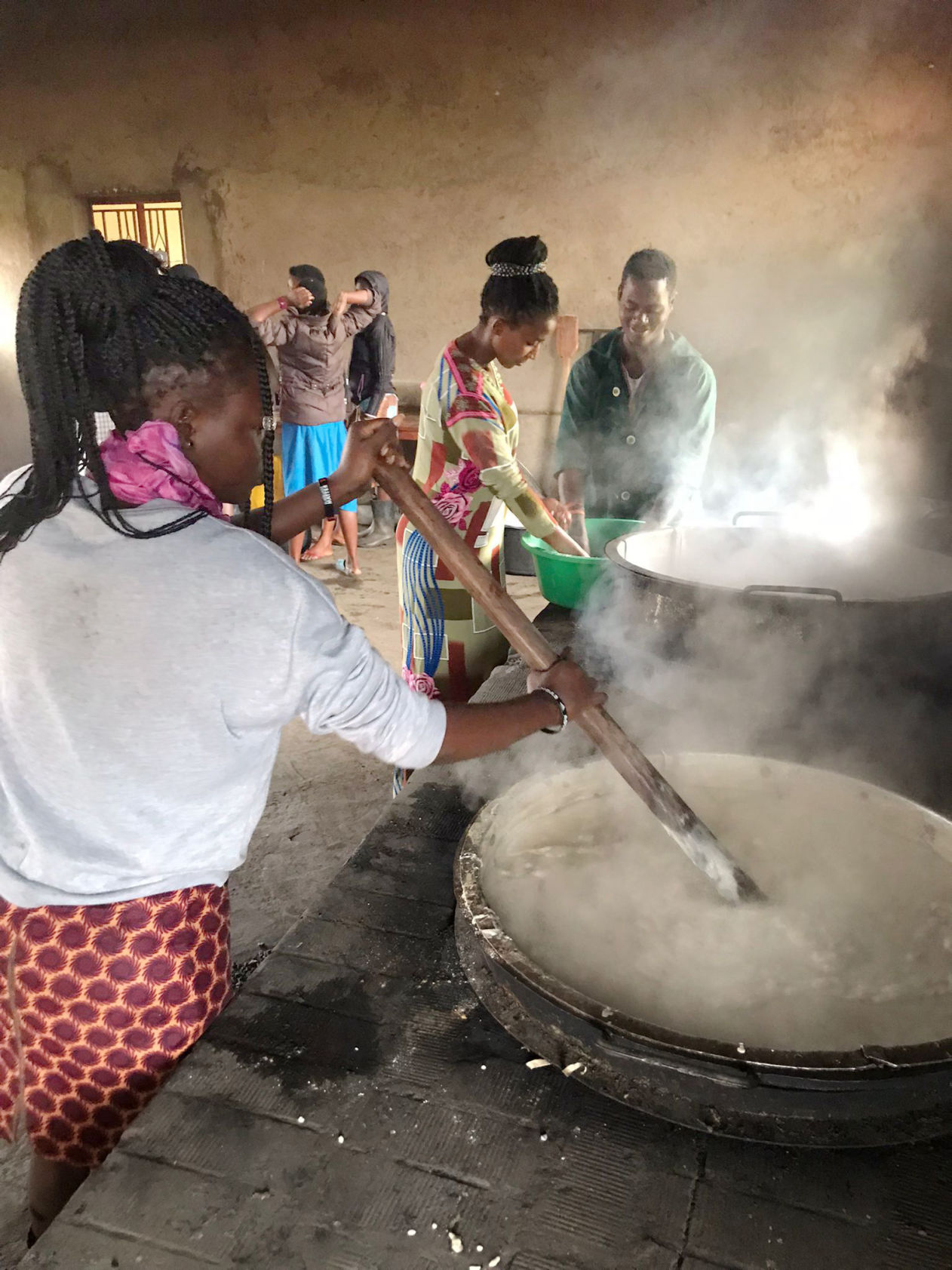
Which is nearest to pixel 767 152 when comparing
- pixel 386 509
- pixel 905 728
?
pixel 386 509

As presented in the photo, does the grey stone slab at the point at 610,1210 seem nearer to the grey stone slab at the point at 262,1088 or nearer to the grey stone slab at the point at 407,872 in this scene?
the grey stone slab at the point at 262,1088

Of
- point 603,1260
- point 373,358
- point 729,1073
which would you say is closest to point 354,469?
point 729,1073

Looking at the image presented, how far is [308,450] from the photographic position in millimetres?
6840

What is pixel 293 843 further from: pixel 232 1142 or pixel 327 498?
pixel 232 1142

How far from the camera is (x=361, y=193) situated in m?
7.63

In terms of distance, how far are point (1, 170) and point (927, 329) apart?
9.00m

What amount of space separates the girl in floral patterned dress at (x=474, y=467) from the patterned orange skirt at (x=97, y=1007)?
5.30 feet

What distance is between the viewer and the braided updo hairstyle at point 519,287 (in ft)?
8.85

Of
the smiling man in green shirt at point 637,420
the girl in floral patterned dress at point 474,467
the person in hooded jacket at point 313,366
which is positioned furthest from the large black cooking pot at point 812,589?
the person in hooded jacket at point 313,366

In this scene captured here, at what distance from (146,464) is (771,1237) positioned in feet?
4.64

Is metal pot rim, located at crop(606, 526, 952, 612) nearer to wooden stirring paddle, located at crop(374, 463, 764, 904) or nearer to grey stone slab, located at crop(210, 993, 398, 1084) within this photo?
wooden stirring paddle, located at crop(374, 463, 764, 904)

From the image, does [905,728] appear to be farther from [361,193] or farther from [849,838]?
[361,193]

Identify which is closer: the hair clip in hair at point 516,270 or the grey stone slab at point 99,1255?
the grey stone slab at point 99,1255

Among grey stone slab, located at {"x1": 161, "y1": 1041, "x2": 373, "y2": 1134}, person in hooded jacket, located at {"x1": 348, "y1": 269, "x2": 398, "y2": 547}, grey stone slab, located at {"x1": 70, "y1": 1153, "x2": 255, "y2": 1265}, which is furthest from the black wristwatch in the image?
person in hooded jacket, located at {"x1": 348, "y1": 269, "x2": 398, "y2": 547}
